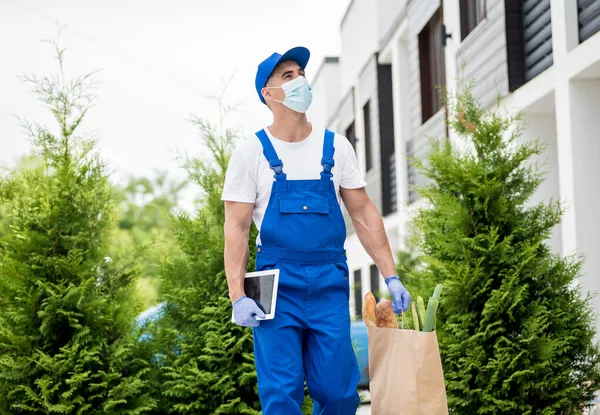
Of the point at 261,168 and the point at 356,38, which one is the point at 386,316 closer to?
the point at 261,168

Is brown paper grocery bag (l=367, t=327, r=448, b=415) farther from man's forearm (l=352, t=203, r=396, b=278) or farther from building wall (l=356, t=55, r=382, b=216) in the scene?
building wall (l=356, t=55, r=382, b=216)

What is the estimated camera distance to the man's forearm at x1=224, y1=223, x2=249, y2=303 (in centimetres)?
404

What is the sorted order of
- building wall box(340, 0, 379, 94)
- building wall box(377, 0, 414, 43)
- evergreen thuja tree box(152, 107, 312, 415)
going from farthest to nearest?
building wall box(340, 0, 379, 94)
building wall box(377, 0, 414, 43)
evergreen thuja tree box(152, 107, 312, 415)

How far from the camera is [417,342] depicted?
3.95 meters

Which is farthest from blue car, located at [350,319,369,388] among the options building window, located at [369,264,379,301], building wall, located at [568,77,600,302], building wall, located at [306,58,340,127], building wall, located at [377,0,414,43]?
building wall, located at [306,58,340,127]

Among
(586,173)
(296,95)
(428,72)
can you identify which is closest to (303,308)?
(296,95)

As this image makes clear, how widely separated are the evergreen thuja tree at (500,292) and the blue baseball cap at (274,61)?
1917 millimetres

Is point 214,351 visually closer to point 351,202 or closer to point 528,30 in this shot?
point 351,202

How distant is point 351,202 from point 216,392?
7.20ft

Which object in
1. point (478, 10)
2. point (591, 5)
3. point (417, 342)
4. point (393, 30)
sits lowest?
point (417, 342)

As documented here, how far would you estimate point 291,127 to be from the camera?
4.21 m

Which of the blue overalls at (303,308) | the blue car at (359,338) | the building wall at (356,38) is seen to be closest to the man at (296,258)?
the blue overalls at (303,308)

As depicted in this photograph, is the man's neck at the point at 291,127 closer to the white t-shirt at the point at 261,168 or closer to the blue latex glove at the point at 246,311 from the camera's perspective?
the white t-shirt at the point at 261,168

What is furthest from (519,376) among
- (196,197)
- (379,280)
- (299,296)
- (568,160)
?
(379,280)
